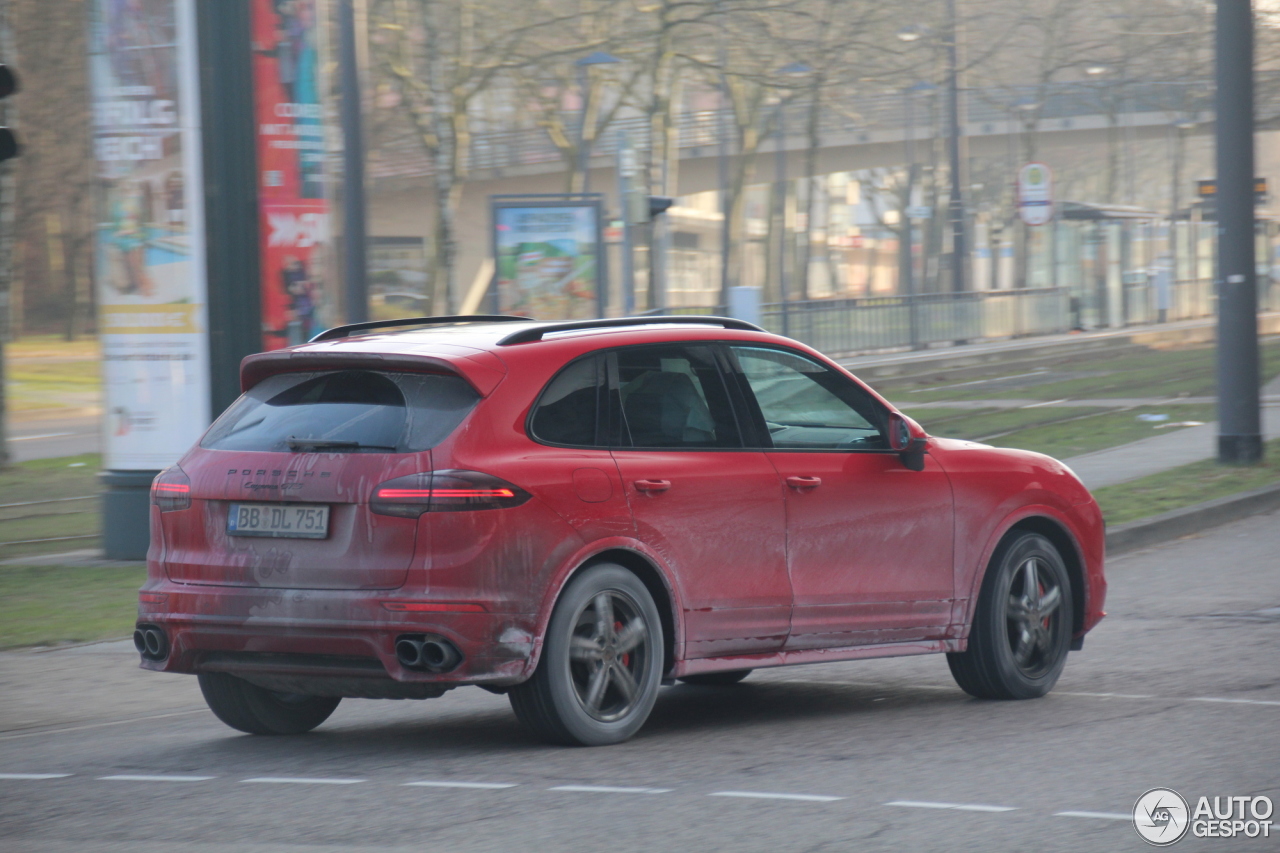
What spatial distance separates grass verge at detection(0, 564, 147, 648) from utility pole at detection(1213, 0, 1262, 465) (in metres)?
9.22

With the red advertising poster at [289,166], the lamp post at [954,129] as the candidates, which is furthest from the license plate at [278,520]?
the lamp post at [954,129]

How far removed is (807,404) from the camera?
7.05 metres

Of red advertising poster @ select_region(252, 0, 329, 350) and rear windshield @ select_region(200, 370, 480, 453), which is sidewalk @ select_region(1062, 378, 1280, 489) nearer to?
red advertising poster @ select_region(252, 0, 329, 350)

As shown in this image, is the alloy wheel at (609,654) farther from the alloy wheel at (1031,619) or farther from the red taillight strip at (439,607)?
the alloy wheel at (1031,619)

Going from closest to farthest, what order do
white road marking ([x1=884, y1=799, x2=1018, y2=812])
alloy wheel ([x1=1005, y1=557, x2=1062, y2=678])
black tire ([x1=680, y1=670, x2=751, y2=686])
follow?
white road marking ([x1=884, y1=799, x2=1018, y2=812]), alloy wheel ([x1=1005, y1=557, x2=1062, y2=678]), black tire ([x1=680, y1=670, x2=751, y2=686])

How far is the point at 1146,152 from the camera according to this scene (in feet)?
293

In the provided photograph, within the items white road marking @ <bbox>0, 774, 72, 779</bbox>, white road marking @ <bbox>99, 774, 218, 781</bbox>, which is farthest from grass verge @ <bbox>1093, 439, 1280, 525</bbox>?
white road marking @ <bbox>0, 774, 72, 779</bbox>

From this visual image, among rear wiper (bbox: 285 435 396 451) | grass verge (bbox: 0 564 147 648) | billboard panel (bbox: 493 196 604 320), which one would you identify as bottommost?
grass verge (bbox: 0 564 147 648)

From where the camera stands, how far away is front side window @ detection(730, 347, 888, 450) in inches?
270

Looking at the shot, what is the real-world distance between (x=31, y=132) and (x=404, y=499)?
36.2m

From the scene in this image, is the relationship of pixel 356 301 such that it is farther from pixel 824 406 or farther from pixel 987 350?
pixel 987 350

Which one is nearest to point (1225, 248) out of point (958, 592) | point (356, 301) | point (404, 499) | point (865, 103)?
point (356, 301)

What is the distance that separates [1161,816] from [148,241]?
8.76m

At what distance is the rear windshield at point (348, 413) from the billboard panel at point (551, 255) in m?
15.3
